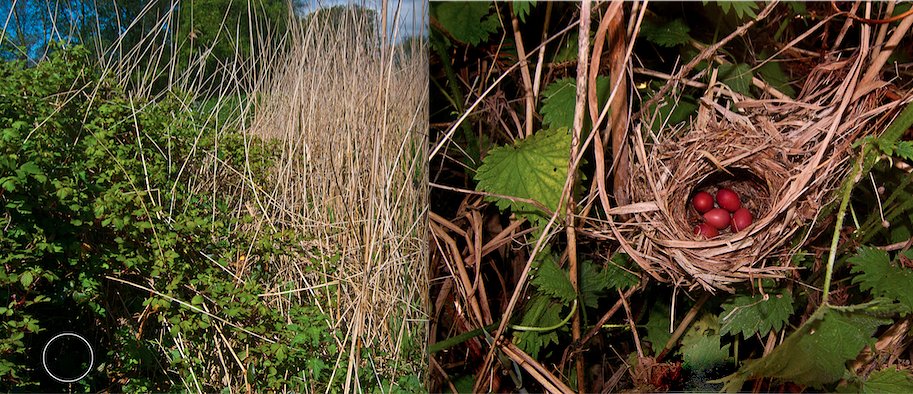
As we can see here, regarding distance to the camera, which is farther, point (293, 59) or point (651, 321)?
point (651, 321)

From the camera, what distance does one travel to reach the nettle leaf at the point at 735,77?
1218mm

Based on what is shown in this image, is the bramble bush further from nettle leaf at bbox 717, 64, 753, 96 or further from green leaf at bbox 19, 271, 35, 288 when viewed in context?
nettle leaf at bbox 717, 64, 753, 96

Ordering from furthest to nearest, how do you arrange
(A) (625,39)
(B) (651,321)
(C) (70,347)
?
(B) (651,321)
(A) (625,39)
(C) (70,347)

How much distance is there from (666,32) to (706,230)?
341mm

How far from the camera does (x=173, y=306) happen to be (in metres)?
1.08

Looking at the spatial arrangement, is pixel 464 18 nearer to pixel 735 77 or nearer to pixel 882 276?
pixel 735 77

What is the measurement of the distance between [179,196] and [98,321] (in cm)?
21

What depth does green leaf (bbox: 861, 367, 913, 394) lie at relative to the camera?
126 centimetres

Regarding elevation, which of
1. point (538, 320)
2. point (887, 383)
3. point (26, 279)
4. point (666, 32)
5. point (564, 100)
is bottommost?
point (887, 383)

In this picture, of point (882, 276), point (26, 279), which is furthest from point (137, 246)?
point (882, 276)

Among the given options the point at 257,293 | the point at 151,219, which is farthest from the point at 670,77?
the point at 151,219

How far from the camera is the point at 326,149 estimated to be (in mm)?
1108

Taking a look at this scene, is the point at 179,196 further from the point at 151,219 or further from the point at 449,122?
the point at 449,122

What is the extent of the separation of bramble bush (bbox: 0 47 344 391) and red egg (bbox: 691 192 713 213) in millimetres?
681
